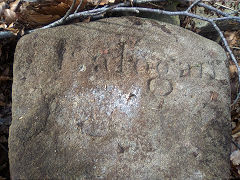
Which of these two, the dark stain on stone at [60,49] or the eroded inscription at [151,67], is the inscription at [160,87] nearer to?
the eroded inscription at [151,67]

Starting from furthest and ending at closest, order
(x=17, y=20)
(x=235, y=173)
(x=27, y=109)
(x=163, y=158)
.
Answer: (x=235, y=173), (x=17, y=20), (x=27, y=109), (x=163, y=158)

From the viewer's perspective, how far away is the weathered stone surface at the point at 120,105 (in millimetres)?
1408

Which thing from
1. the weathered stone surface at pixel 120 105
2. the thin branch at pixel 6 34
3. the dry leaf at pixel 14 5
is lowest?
the weathered stone surface at pixel 120 105

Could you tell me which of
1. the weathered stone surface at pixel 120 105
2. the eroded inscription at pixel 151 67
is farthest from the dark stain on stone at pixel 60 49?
the eroded inscription at pixel 151 67

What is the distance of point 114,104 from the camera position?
1.51m

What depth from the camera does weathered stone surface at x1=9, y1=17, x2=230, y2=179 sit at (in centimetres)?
141

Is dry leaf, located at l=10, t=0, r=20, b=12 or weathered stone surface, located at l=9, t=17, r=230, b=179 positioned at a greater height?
dry leaf, located at l=10, t=0, r=20, b=12

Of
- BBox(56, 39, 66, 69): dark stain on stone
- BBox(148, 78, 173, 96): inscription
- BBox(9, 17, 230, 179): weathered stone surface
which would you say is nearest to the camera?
BBox(9, 17, 230, 179): weathered stone surface

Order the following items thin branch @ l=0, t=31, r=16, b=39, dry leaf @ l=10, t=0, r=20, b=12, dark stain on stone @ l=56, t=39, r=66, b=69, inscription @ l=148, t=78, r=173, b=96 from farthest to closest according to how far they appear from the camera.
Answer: dry leaf @ l=10, t=0, r=20, b=12, thin branch @ l=0, t=31, r=16, b=39, dark stain on stone @ l=56, t=39, r=66, b=69, inscription @ l=148, t=78, r=173, b=96

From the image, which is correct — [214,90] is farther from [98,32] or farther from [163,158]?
[98,32]

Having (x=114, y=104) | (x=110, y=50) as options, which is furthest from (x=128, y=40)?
(x=114, y=104)

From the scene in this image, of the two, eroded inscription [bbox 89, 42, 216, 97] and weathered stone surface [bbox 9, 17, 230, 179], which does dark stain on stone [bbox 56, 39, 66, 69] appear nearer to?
weathered stone surface [bbox 9, 17, 230, 179]

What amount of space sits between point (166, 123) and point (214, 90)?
40 cm

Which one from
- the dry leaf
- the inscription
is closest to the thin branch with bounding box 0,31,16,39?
the dry leaf
